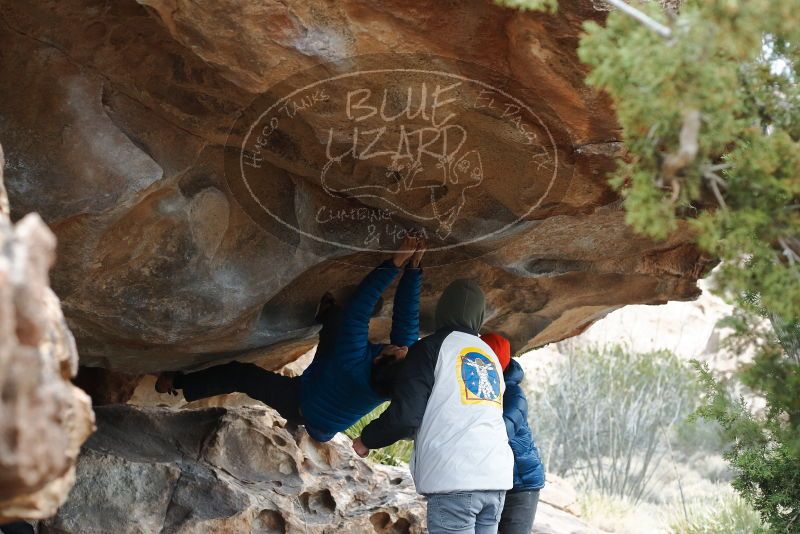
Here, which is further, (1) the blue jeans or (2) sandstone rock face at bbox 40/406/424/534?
(2) sandstone rock face at bbox 40/406/424/534

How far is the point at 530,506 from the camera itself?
5465 millimetres

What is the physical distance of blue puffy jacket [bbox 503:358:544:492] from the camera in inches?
212

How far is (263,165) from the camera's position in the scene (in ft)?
16.0

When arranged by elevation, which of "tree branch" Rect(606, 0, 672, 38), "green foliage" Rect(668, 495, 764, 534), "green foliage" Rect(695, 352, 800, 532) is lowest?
"green foliage" Rect(668, 495, 764, 534)

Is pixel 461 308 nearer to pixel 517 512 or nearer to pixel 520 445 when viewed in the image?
pixel 520 445

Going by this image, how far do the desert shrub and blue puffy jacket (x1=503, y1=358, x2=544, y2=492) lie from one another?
32.6ft

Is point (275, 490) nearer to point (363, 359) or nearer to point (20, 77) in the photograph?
point (363, 359)

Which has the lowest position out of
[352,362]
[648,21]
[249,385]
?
[249,385]

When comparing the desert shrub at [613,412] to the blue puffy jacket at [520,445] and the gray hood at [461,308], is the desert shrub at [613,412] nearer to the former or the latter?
the blue puffy jacket at [520,445]

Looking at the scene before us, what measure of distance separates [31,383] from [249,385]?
388 cm

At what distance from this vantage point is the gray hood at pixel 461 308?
4707 mm

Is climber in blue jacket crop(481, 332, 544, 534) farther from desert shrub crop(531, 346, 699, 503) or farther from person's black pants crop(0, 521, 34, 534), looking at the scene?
desert shrub crop(531, 346, 699, 503)

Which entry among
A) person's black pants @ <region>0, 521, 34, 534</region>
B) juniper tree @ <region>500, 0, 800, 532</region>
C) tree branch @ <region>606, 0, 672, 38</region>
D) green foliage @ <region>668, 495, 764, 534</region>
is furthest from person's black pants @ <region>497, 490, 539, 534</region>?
green foliage @ <region>668, 495, 764, 534</region>

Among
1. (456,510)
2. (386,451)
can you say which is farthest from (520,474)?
(386,451)
